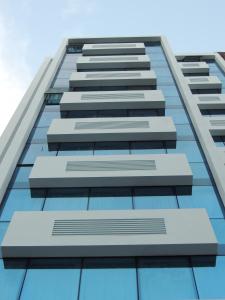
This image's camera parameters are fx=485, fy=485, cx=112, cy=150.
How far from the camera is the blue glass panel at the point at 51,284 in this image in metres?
14.9

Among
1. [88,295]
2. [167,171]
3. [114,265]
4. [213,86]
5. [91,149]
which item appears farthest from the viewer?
[213,86]

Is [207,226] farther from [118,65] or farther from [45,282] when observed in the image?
[118,65]

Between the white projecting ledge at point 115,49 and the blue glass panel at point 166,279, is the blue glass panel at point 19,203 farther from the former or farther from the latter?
the white projecting ledge at point 115,49

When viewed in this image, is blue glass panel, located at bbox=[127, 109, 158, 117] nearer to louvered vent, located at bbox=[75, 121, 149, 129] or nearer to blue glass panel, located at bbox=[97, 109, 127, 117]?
blue glass panel, located at bbox=[97, 109, 127, 117]

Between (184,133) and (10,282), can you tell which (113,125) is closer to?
(184,133)

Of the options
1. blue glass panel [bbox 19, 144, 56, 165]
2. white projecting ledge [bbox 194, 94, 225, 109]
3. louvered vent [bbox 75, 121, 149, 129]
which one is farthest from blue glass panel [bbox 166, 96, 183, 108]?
blue glass panel [bbox 19, 144, 56, 165]

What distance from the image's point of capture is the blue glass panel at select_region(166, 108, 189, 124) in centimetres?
2646

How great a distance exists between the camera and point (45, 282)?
1548 centimetres

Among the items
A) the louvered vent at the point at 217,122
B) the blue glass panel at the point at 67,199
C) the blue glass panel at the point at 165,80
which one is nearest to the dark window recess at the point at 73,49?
the blue glass panel at the point at 165,80

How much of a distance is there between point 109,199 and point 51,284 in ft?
17.3

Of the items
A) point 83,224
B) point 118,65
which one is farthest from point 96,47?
point 83,224

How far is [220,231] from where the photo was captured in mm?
17672

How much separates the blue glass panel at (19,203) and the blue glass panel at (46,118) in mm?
6829

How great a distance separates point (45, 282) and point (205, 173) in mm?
9161
